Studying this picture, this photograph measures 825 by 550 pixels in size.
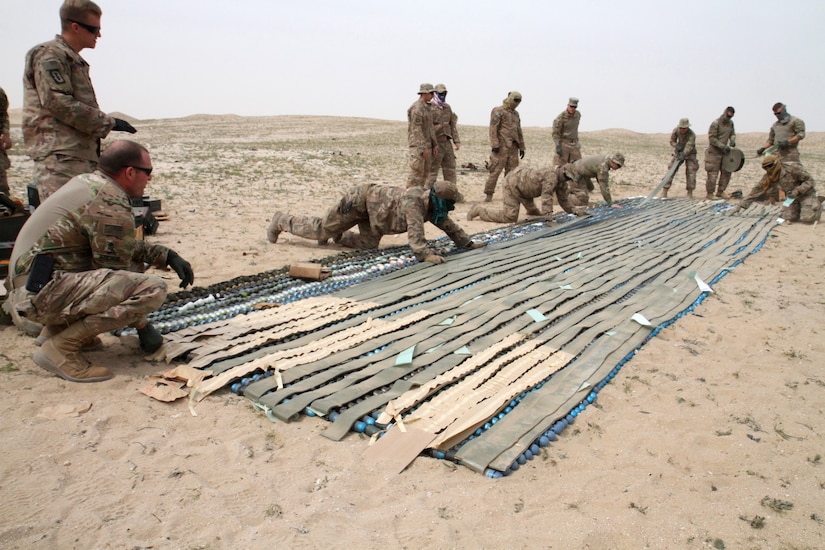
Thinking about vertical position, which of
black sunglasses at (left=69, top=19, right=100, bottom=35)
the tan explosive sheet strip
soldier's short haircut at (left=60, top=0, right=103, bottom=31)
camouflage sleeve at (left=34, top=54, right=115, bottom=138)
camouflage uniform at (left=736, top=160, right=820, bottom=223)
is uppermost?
soldier's short haircut at (left=60, top=0, right=103, bottom=31)

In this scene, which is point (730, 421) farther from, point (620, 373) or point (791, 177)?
point (791, 177)

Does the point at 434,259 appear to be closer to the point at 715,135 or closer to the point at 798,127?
the point at 798,127

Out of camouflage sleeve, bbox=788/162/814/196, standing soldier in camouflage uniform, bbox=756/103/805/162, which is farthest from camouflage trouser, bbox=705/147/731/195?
camouflage sleeve, bbox=788/162/814/196

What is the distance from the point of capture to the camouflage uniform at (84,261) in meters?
2.76

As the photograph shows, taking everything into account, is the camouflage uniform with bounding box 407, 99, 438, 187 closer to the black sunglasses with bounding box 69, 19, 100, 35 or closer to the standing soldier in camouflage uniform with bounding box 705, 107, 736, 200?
the black sunglasses with bounding box 69, 19, 100, 35

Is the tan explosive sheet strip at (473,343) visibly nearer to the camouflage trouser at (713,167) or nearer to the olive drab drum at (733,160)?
the olive drab drum at (733,160)

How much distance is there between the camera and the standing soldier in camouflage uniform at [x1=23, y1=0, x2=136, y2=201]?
354cm

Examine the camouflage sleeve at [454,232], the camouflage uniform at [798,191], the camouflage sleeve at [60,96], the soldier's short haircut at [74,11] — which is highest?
the soldier's short haircut at [74,11]

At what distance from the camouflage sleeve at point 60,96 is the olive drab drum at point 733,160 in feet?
35.0

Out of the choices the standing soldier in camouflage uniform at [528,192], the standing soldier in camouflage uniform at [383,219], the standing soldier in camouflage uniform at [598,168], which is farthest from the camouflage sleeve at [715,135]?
the standing soldier in camouflage uniform at [383,219]

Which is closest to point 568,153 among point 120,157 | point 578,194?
point 578,194

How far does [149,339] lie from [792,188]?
Result: 28.9 feet

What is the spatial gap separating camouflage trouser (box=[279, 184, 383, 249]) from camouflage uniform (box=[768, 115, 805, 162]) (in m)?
7.58

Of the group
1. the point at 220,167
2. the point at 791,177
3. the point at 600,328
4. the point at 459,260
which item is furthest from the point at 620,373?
Result: the point at 220,167
